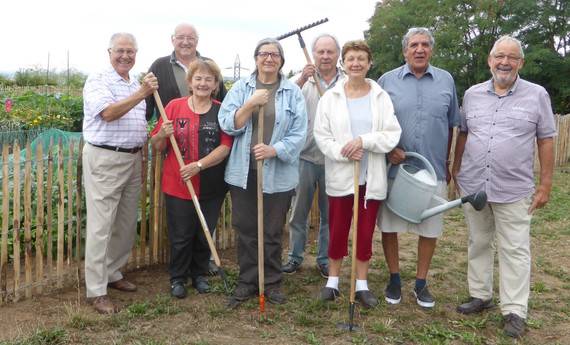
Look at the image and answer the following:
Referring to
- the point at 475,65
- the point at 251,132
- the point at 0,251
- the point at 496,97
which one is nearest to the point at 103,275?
the point at 0,251

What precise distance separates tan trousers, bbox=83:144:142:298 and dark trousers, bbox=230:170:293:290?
0.75m

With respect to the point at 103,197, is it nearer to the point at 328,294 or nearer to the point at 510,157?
the point at 328,294

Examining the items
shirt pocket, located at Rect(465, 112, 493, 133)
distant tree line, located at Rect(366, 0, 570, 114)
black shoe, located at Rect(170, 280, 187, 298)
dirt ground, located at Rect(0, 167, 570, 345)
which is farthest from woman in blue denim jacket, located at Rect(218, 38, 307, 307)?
distant tree line, located at Rect(366, 0, 570, 114)

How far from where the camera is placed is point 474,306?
405 centimetres

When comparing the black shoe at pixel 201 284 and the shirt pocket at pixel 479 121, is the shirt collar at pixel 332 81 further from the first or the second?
the black shoe at pixel 201 284

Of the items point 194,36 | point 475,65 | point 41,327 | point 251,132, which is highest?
point 475,65

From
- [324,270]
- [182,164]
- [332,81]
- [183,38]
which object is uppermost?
[183,38]

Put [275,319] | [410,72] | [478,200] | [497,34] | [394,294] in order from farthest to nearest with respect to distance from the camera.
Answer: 1. [497,34]
2. [394,294]
3. [410,72]
4. [275,319]
5. [478,200]

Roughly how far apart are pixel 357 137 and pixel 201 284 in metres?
1.65

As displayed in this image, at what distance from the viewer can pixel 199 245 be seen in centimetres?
428

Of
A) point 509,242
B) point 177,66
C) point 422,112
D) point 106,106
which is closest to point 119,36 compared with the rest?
point 106,106

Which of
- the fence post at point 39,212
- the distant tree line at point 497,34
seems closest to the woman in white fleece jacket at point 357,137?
the fence post at point 39,212

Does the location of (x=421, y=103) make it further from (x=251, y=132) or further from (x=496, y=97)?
(x=251, y=132)

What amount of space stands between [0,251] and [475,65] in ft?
81.9
